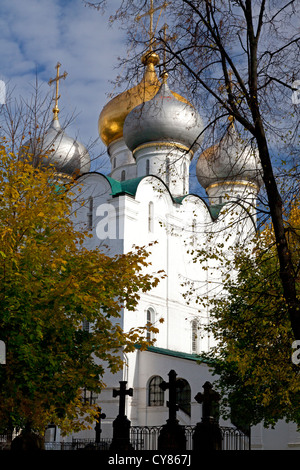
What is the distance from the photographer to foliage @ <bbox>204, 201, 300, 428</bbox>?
10188 millimetres

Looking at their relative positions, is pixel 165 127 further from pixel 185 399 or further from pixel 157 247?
pixel 185 399

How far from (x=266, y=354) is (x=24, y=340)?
385 centimetres

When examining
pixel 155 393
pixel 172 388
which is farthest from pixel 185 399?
pixel 172 388

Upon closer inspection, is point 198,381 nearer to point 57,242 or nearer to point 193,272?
point 193,272

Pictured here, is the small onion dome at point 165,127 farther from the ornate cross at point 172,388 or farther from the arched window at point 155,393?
the ornate cross at point 172,388

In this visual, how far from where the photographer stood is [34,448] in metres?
9.24

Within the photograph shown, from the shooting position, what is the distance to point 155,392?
69.6ft

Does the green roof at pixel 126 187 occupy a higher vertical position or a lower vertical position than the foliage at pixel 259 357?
higher

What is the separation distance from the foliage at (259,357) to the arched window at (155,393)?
4.52 metres

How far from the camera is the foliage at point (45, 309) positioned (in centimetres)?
873

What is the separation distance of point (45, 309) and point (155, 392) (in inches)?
513

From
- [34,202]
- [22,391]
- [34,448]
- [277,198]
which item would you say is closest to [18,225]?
[34,202]

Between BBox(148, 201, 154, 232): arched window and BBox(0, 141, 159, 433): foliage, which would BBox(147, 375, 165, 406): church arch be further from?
BBox(0, 141, 159, 433): foliage

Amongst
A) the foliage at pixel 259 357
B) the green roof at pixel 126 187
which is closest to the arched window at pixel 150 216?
the green roof at pixel 126 187
